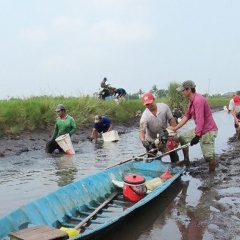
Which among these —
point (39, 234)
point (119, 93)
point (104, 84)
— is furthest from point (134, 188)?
point (119, 93)

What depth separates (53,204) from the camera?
502 centimetres

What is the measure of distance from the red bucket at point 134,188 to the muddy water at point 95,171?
0.26 metres

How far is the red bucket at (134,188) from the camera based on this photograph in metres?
5.91

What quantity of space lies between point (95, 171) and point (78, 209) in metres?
3.73

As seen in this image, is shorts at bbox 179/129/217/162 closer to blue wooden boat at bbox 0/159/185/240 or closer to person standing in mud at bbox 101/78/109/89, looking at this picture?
blue wooden boat at bbox 0/159/185/240

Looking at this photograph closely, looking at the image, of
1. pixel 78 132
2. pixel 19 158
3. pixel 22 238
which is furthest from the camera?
pixel 78 132

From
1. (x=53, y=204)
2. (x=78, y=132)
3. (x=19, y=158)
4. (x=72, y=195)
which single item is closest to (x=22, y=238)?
(x=53, y=204)

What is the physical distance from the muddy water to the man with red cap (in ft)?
2.89

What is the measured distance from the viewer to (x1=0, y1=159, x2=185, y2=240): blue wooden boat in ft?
13.3

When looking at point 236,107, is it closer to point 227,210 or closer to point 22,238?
point 227,210

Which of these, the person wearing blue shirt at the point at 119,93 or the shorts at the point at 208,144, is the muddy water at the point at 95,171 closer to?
the shorts at the point at 208,144

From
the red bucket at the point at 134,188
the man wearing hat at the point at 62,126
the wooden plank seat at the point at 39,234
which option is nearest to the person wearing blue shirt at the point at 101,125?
the man wearing hat at the point at 62,126

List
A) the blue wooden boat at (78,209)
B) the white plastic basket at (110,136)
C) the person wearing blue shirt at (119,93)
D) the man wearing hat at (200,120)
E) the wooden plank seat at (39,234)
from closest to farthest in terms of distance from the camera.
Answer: the wooden plank seat at (39,234), the blue wooden boat at (78,209), the man wearing hat at (200,120), the white plastic basket at (110,136), the person wearing blue shirt at (119,93)

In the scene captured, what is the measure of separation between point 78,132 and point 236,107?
741cm
